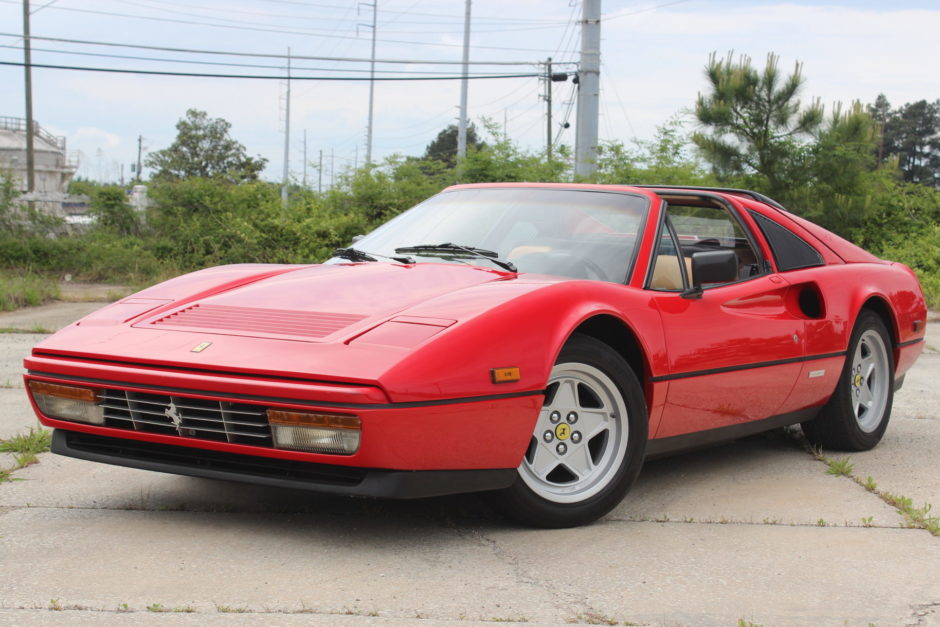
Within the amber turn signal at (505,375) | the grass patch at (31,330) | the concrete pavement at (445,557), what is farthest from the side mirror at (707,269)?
the grass patch at (31,330)

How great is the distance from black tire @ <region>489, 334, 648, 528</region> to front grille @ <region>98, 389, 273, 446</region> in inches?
33.1

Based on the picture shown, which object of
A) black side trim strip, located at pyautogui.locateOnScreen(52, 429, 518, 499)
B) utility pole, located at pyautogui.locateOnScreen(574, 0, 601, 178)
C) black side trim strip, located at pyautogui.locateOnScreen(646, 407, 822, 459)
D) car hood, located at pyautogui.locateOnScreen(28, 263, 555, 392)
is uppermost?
utility pole, located at pyautogui.locateOnScreen(574, 0, 601, 178)

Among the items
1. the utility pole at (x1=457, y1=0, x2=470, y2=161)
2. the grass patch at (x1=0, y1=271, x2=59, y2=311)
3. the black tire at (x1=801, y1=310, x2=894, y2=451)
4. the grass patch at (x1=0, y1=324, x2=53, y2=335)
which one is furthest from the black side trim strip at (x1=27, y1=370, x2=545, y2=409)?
the utility pole at (x1=457, y1=0, x2=470, y2=161)

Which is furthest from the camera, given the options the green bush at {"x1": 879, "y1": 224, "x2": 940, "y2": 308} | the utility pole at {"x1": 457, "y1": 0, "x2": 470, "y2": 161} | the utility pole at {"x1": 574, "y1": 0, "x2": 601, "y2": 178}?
the utility pole at {"x1": 457, "y1": 0, "x2": 470, "y2": 161}

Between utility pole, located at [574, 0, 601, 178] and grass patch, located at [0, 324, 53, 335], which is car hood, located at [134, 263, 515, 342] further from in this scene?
utility pole, located at [574, 0, 601, 178]

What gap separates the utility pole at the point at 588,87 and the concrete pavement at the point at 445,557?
12803 mm

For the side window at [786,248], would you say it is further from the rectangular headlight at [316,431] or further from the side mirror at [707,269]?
the rectangular headlight at [316,431]

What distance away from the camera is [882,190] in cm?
1742

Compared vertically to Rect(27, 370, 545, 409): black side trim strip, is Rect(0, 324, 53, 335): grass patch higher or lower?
lower

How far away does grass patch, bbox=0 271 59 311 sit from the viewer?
12.1m

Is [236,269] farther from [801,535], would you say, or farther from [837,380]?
[837,380]

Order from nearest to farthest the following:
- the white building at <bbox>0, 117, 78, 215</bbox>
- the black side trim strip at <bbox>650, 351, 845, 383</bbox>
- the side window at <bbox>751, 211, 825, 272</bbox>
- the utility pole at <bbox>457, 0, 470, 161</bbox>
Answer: the black side trim strip at <bbox>650, 351, 845, 383</bbox>
the side window at <bbox>751, 211, 825, 272</bbox>
the utility pole at <bbox>457, 0, 470, 161</bbox>
the white building at <bbox>0, 117, 78, 215</bbox>

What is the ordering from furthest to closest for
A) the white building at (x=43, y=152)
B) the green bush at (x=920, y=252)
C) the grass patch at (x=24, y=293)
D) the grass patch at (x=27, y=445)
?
the white building at (x=43, y=152)
the green bush at (x=920, y=252)
the grass patch at (x=24, y=293)
the grass patch at (x=27, y=445)

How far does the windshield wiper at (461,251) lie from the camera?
13.1 ft
